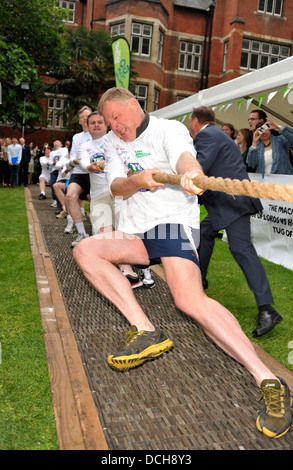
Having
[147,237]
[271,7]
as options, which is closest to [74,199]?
[147,237]

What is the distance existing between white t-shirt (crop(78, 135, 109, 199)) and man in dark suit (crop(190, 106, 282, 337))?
178 centimetres

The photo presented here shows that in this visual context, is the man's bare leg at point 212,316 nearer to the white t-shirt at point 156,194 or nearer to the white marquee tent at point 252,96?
the white t-shirt at point 156,194

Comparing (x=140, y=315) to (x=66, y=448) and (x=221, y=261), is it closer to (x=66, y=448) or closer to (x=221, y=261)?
(x=66, y=448)

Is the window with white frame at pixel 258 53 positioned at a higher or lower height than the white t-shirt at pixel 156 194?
higher

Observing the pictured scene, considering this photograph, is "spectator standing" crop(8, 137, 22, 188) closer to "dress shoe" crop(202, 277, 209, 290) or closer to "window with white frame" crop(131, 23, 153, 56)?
"window with white frame" crop(131, 23, 153, 56)

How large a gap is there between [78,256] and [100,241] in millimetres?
194

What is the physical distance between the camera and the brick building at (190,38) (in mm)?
26938

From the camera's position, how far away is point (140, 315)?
2988mm

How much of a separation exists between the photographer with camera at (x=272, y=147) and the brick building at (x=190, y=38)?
22.4 metres

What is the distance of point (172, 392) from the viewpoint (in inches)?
105

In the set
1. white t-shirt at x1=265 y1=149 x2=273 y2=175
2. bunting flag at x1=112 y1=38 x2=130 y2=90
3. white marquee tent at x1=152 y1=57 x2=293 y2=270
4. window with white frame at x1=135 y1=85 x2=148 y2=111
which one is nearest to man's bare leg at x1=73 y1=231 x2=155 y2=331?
white marquee tent at x1=152 y1=57 x2=293 y2=270

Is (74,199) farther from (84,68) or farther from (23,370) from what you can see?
(84,68)

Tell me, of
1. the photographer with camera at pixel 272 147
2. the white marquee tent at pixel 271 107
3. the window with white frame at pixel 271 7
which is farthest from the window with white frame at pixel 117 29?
the photographer with camera at pixel 272 147

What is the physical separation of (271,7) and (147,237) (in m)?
29.3
